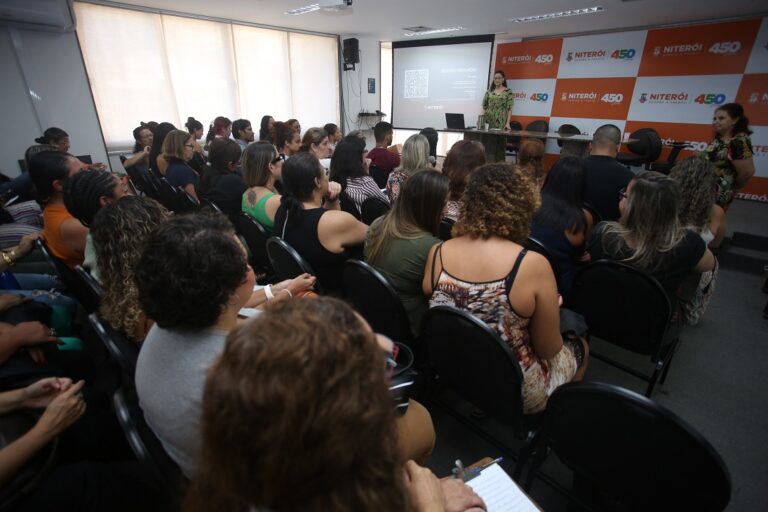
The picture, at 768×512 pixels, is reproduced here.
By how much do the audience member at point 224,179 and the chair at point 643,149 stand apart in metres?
5.85

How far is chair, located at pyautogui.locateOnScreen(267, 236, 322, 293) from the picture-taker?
181cm

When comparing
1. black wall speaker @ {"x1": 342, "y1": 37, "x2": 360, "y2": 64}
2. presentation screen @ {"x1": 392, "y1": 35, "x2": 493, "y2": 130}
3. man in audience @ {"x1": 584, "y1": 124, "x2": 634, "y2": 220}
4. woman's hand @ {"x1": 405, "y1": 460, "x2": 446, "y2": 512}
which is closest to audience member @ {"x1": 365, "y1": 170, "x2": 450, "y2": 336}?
woman's hand @ {"x1": 405, "y1": 460, "x2": 446, "y2": 512}

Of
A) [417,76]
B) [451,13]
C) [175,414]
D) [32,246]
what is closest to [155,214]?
[175,414]

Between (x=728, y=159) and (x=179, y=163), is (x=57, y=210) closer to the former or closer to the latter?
(x=179, y=163)

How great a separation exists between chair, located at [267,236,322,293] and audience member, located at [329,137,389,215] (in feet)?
3.71

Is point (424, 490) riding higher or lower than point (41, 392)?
higher

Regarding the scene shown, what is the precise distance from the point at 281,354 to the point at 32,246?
2647mm

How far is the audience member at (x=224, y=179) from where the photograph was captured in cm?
317

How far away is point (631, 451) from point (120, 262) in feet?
5.48

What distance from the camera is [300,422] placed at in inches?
16.7

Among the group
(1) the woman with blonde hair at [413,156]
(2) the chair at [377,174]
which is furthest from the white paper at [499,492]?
(2) the chair at [377,174]

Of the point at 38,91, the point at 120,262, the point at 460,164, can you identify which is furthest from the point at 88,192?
the point at 38,91

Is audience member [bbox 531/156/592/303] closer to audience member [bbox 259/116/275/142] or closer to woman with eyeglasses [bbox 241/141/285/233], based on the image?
woman with eyeglasses [bbox 241/141/285/233]

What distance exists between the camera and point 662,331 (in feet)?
5.57
